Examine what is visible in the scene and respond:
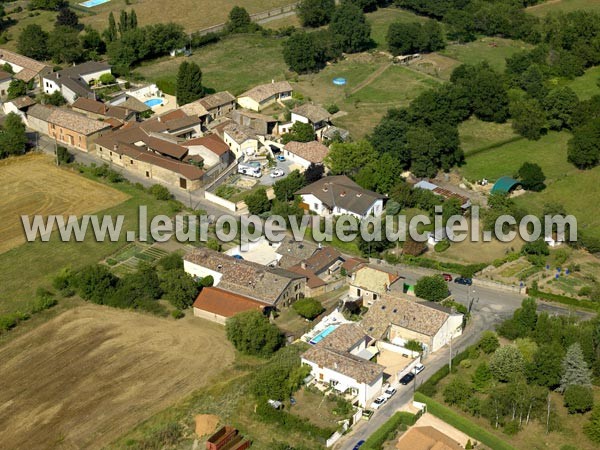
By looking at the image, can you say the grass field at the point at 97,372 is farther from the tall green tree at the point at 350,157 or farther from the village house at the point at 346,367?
the tall green tree at the point at 350,157

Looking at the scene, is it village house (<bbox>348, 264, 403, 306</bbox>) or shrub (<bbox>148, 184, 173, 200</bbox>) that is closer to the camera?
village house (<bbox>348, 264, 403, 306</bbox>)

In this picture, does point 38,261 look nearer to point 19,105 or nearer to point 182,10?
point 19,105

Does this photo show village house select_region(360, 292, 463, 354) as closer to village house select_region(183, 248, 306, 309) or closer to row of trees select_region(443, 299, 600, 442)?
row of trees select_region(443, 299, 600, 442)

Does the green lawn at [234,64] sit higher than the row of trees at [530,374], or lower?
higher

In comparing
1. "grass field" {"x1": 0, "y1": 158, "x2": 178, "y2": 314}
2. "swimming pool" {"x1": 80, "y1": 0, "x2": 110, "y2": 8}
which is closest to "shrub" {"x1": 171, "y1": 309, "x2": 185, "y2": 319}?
"grass field" {"x1": 0, "y1": 158, "x2": 178, "y2": 314}

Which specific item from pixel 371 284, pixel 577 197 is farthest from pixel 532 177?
pixel 371 284

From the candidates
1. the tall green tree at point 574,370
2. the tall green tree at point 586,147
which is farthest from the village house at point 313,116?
the tall green tree at point 574,370

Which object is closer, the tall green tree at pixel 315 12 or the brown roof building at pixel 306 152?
the brown roof building at pixel 306 152
